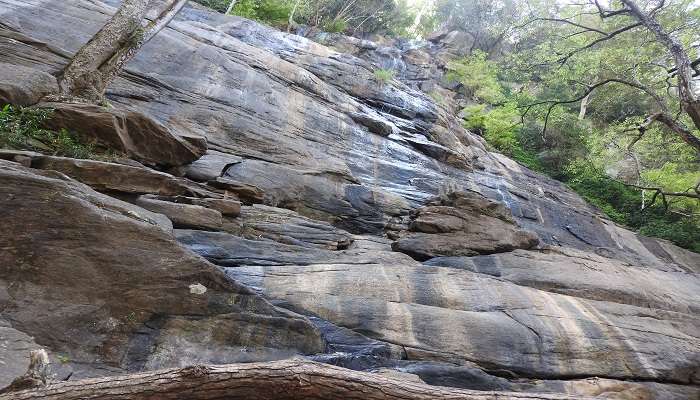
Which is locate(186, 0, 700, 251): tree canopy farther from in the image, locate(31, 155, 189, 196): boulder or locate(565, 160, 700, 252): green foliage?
locate(31, 155, 189, 196): boulder

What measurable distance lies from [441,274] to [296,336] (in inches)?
137

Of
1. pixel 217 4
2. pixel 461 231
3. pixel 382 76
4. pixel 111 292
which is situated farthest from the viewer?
pixel 217 4

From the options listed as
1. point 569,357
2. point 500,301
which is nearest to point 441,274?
point 500,301

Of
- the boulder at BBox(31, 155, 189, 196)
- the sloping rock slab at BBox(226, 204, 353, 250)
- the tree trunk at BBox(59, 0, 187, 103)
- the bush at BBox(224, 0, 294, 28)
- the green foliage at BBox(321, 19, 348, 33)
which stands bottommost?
the sloping rock slab at BBox(226, 204, 353, 250)

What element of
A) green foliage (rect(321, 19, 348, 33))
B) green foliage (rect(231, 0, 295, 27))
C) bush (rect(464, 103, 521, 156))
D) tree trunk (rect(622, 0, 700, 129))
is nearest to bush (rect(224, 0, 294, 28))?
green foliage (rect(231, 0, 295, 27))

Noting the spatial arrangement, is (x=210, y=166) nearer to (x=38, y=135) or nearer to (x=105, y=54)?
(x=38, y=135)

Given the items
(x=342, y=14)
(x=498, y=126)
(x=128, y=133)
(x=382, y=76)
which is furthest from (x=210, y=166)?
(x=342, y=14)

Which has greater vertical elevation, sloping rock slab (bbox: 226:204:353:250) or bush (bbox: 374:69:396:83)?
bush (bbox: 374:69:396:83)

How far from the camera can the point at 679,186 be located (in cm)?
1930

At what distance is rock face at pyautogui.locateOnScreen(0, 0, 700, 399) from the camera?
17.5 ft

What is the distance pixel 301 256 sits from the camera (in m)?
8.21

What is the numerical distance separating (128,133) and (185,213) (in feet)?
7.94

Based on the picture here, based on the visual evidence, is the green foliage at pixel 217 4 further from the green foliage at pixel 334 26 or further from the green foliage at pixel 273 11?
the green foliage at pixel 334 26

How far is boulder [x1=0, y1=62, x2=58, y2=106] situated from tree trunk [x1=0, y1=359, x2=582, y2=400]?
6899 mm
